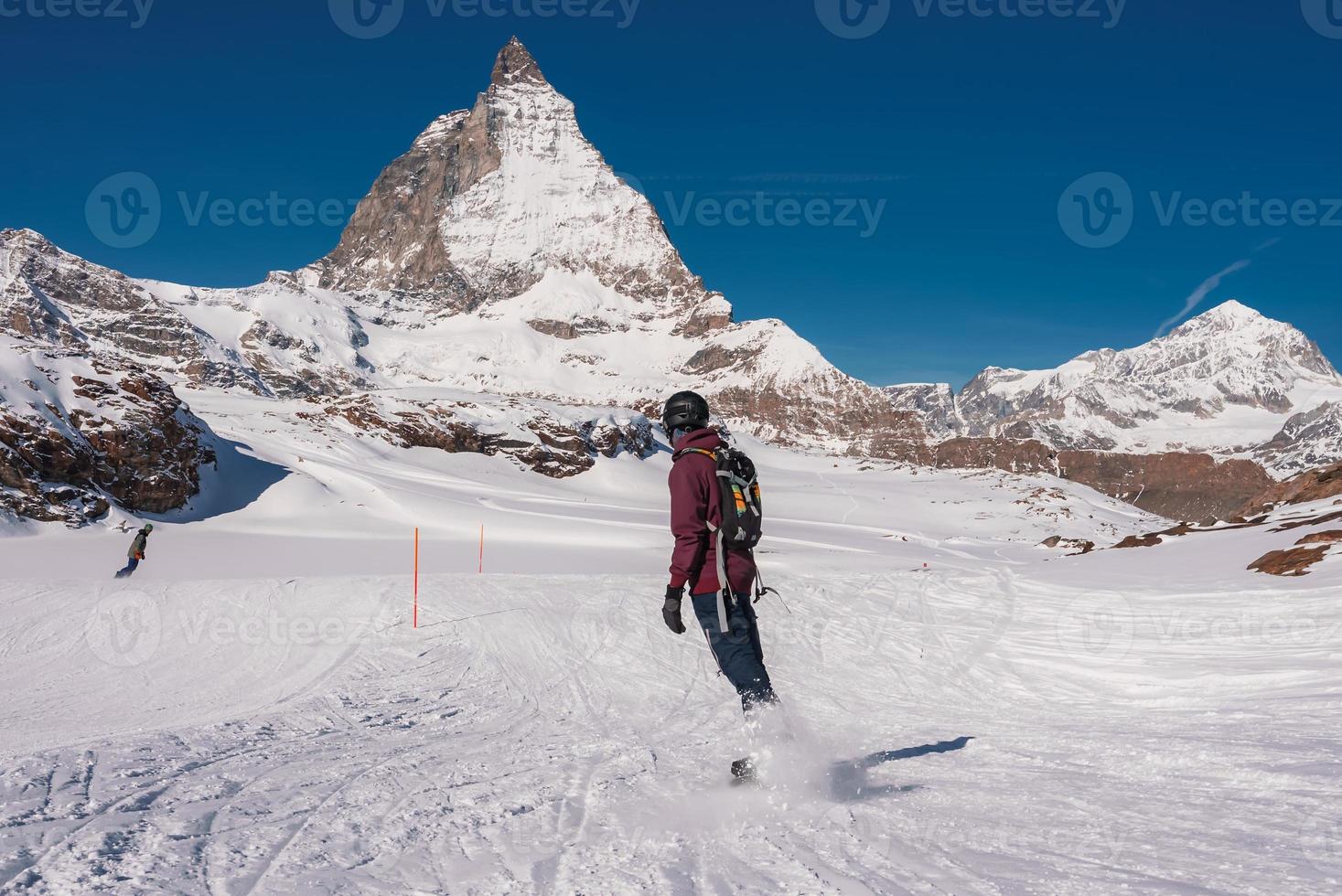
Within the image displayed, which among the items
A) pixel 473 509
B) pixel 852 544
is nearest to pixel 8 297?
pixel 473 509

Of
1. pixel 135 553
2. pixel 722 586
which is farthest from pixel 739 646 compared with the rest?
pixel 135 553

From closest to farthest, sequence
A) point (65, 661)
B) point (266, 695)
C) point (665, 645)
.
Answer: point (266, 695) → point (65, 661) → point (665, 645)

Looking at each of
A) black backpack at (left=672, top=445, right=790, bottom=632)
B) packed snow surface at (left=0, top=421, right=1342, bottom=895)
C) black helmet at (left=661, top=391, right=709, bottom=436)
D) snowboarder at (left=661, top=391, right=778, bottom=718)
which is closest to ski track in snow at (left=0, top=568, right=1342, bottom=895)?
packed snow surface at (left=0, top=421, right=1342, bottom=895)

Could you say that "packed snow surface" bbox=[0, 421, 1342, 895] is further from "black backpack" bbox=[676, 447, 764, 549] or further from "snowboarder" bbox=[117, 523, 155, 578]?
"snowboarder" bbox=[117, 523, 155, 578]

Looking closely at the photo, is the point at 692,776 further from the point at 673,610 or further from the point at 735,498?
the point at 735,498

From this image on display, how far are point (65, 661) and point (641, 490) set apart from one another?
2458 inches

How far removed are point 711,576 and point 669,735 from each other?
2.07m

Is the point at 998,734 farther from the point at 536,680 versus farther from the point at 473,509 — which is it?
the point at 473,509

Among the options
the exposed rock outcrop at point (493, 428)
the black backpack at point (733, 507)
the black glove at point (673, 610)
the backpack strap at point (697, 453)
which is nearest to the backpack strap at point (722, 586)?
the black backpack at point (733, 507)

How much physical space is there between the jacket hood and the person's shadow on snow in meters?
2.07

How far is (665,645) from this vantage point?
10.3 m

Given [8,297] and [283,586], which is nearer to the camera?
[283,586]

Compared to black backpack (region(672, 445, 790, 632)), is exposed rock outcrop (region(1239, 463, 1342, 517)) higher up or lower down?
higher up

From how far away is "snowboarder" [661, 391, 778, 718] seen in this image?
4.81 metres
